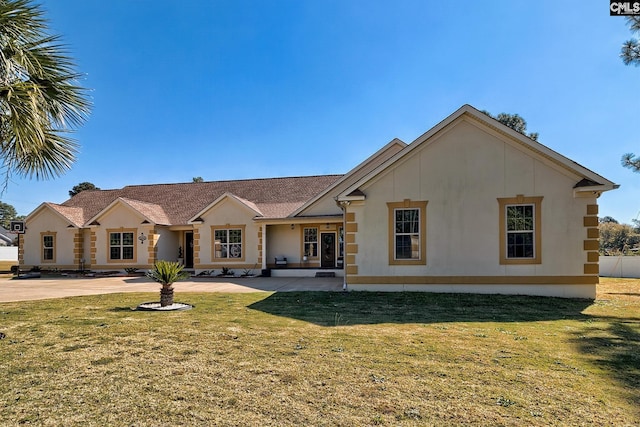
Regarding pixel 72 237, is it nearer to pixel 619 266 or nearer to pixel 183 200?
pixel 183 200

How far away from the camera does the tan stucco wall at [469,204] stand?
12203 mm

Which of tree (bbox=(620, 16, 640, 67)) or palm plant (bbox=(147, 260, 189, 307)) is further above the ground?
tree (bbox=(620, 16, 640, 67))

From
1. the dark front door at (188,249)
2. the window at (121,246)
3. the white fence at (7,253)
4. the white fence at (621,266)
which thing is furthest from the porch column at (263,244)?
the white fence at (7,253)

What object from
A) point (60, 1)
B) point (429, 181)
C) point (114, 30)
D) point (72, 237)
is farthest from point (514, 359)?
point (72, 237)

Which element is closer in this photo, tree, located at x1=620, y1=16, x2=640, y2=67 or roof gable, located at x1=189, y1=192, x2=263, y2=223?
tree, located at x1=620, y1=16, x2=640, y2=67

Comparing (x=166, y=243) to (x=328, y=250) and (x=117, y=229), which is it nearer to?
(x=117, y=229)

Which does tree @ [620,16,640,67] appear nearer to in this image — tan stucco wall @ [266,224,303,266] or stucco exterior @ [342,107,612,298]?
stucco exterior @ [342,107,612,298]

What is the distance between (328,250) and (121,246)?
12459 mm

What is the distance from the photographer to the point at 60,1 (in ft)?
31.2

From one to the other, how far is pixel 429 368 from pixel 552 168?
9.69 metres

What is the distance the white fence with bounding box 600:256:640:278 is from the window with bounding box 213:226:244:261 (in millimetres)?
22123

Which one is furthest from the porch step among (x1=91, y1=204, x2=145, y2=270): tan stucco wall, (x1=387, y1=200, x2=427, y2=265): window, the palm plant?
the palm plant

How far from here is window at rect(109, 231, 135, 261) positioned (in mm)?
23469

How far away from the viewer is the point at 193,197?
2694 cm
